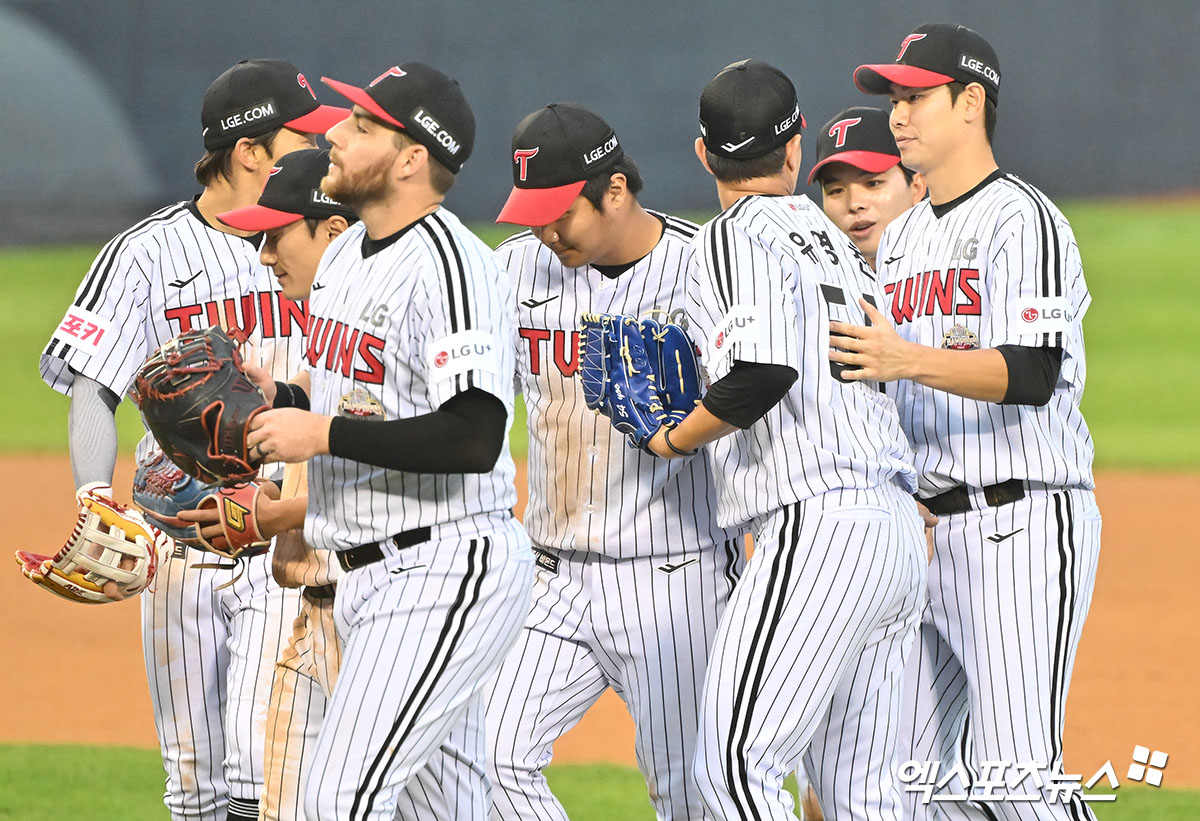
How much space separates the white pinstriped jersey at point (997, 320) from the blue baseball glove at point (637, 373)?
534 mm

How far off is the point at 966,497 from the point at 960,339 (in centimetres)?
40

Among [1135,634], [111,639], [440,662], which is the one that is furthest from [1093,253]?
[440,662]

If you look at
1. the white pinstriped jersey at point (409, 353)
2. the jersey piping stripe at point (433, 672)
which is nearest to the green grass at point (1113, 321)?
the white pinstriped jersey at point (409, 353)

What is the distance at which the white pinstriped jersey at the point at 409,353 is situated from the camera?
289 centimetres

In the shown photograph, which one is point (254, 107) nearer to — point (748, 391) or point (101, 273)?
point (101, 273)

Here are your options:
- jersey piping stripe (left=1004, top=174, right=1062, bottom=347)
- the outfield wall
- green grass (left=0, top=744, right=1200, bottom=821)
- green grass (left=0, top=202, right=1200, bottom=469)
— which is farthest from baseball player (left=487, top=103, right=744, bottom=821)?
the outfield wall

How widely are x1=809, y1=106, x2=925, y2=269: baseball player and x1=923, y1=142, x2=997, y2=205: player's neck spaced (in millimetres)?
887

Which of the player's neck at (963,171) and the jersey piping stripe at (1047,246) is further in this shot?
the player's neck at (963,171)

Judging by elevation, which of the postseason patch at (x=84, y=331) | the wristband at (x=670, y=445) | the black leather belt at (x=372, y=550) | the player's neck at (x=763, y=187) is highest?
the player's neck at (x=763, y=187)

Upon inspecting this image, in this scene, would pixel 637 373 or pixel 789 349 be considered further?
pixel 637 373

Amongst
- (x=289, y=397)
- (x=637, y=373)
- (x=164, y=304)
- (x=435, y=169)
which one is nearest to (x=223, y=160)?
(x=164, y=304)

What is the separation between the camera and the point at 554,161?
364 centimetres

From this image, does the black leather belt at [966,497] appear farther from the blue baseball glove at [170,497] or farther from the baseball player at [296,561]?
the blue baseball glove at [170,497]

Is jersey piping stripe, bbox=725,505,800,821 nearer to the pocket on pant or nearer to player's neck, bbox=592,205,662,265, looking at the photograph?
the pocket on pant
